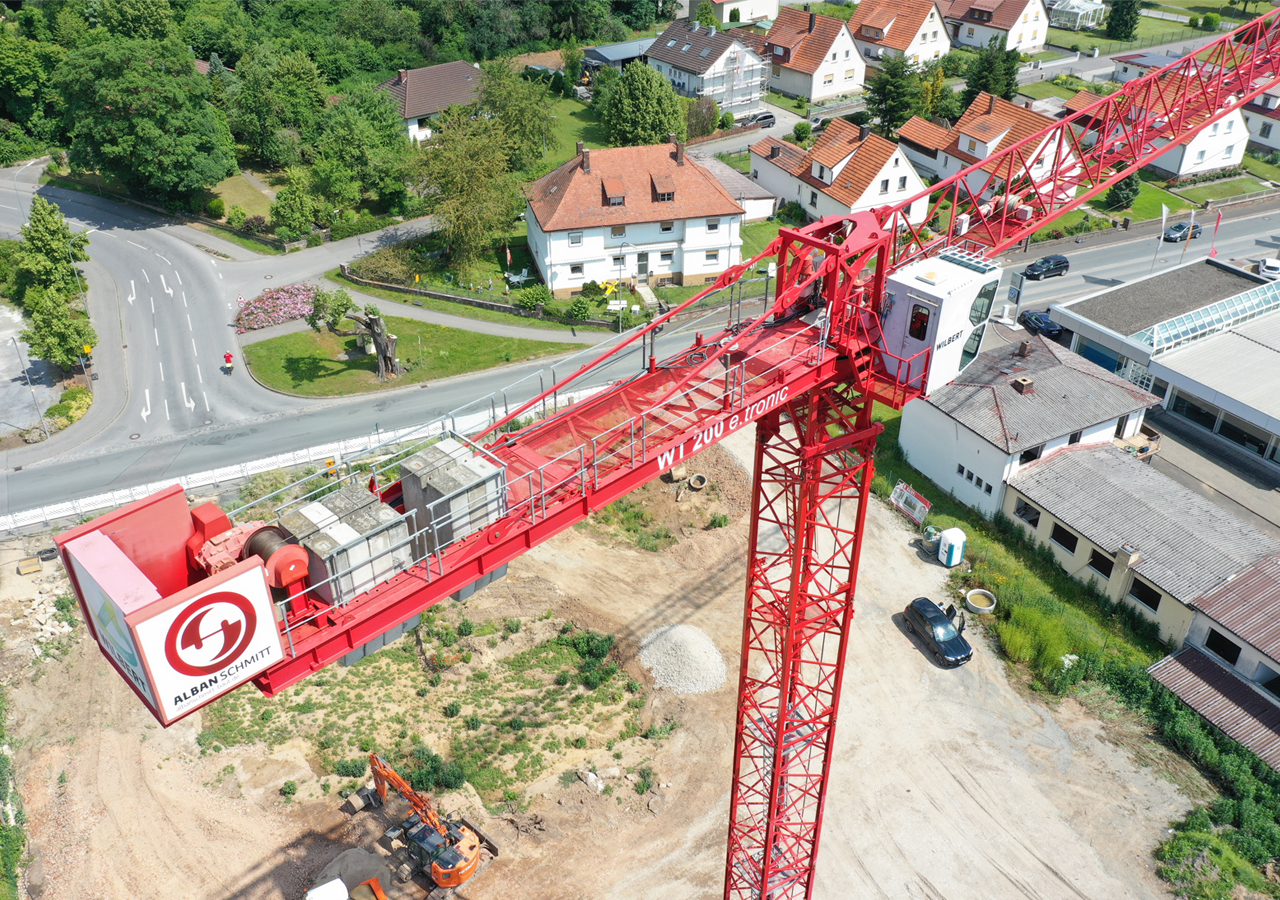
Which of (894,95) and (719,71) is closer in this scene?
(894,95)

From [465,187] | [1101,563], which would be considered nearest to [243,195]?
[465,187]

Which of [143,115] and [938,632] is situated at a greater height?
[143,115]

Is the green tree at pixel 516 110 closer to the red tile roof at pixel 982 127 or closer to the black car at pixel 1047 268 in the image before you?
the red tile roof at pixel 982 127

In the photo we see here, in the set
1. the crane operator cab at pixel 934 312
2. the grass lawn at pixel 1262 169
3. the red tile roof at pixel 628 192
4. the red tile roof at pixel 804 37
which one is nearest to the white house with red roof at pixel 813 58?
the red tile roof at pixel 804 37

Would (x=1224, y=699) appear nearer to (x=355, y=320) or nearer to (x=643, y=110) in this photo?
(x=355, y=320)

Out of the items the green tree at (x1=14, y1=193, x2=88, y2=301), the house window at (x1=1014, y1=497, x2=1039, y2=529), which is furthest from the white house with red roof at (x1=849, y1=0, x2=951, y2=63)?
the green tree at (x1=14, y1=193, x2=88, y2=301)

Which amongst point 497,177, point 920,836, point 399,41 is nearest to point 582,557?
point 920,836

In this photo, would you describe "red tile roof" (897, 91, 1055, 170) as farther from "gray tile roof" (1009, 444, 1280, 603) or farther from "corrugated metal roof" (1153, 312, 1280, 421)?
"gray tile roof" (1009, 444, 1280, 603)

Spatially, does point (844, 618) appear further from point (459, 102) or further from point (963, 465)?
point (459, 102)
